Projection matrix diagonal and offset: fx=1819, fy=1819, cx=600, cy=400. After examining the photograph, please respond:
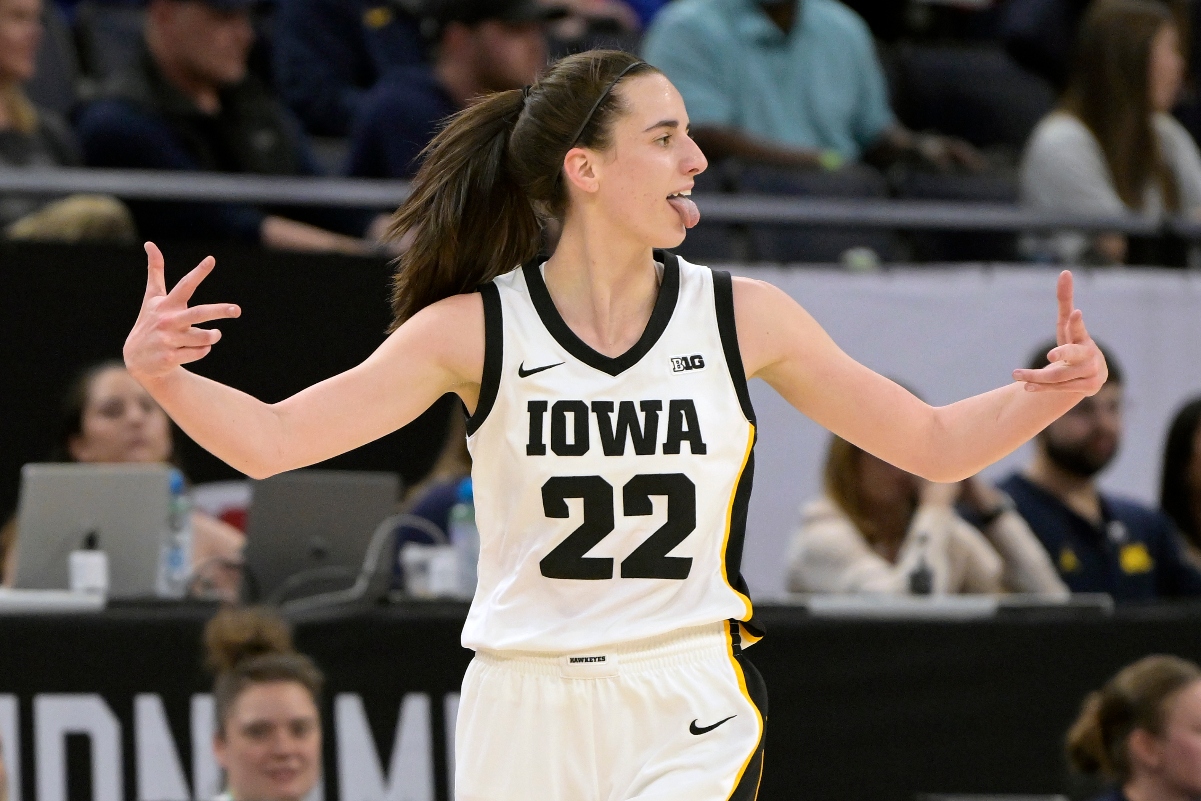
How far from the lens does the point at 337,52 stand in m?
8.29

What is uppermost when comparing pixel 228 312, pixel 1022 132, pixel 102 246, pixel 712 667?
pixel 1022 132

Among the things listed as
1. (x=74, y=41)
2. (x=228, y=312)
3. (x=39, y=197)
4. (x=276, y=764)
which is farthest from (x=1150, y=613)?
(x=74, y=41)

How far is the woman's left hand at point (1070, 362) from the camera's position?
3.14 metres

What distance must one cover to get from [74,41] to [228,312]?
233 inches

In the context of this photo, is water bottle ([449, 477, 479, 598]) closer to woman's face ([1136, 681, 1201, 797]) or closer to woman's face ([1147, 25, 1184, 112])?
woman's face ([1136, 681, 1201, 797])

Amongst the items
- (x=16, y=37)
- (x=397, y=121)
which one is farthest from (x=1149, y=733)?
(x=16, y=37)

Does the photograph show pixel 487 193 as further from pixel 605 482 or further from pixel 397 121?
pixel 397 121

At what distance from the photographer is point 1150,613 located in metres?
5.68

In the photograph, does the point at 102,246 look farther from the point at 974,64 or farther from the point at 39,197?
the point at 974,64

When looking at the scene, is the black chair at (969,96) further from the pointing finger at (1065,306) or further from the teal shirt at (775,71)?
the pointing finger at (1065,306)

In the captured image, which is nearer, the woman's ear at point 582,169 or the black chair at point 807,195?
the woman's ear at point 582,169

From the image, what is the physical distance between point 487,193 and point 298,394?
22.2 inches

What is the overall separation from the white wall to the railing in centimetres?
23

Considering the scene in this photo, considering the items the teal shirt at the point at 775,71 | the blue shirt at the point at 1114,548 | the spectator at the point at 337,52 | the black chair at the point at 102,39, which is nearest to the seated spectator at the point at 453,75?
the teal shirt at the point at 775,71
